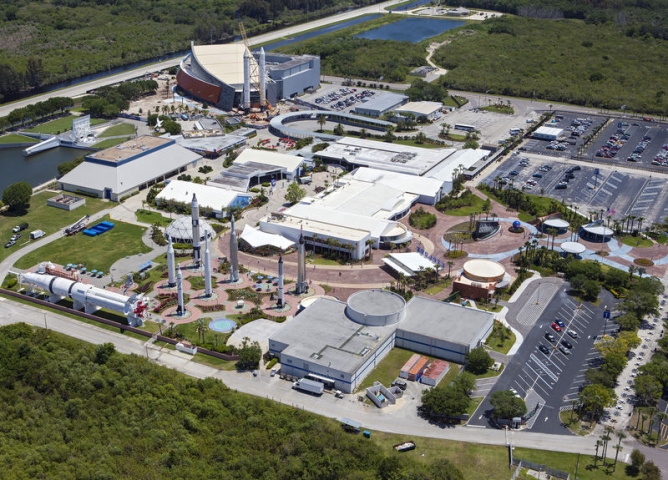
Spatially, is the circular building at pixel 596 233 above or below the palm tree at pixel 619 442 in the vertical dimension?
below

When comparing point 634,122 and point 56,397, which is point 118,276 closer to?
point 56,397

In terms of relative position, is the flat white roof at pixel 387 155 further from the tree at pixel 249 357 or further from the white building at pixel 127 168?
the tree at pixel 249 357

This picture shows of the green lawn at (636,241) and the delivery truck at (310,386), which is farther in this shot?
the green lawn at (636,241)

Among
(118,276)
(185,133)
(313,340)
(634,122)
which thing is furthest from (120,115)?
(634,122)

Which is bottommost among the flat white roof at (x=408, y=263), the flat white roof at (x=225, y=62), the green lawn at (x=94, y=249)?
the green lawn at (x=94, y=249)

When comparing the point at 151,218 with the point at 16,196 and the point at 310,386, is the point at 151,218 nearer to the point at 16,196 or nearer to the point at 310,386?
the point at 16,196

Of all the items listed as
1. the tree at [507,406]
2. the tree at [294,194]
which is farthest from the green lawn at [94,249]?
the tree at [507,406]

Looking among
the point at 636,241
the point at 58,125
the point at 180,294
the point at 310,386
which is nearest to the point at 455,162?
the point at 636,241
